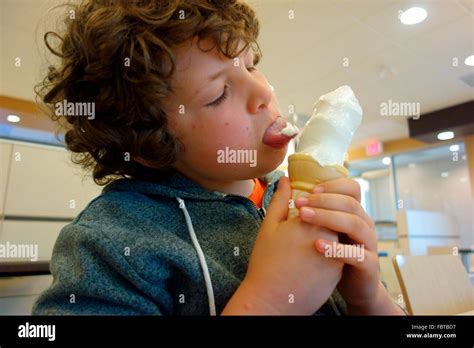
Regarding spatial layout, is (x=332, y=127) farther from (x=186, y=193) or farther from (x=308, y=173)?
(x=186, y=193)

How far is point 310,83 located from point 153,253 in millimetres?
2545

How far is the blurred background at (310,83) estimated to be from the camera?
1835 mm

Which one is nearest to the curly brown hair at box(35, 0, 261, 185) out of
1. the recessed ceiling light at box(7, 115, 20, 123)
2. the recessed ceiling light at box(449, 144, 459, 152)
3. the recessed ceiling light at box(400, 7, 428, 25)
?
the recessed ceiling light at box(400, 7, 428, 25)

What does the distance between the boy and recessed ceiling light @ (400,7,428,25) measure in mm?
Answer: 1792

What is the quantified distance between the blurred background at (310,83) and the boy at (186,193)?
2.43 ft

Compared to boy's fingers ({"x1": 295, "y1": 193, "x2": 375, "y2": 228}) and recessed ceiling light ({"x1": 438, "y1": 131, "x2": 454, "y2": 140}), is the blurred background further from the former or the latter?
boy's fingers ({"x1": 295, "y1": 193, "x2": 375, "y2": 228})

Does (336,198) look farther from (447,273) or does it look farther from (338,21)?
(338,21)

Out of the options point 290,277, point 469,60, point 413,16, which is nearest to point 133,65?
point 290,277

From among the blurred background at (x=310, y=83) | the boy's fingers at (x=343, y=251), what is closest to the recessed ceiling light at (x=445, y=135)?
the blurred background at (x=310, y=83)

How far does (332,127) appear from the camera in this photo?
0.39 meters

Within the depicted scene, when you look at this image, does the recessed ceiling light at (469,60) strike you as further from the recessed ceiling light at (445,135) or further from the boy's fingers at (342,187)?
the boy's fingers at (342,187)

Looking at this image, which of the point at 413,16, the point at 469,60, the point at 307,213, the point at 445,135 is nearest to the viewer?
the point at 307,213

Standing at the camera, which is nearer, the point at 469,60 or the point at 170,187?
the point at 170,187

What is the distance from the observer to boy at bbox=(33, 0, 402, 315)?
320 mm
